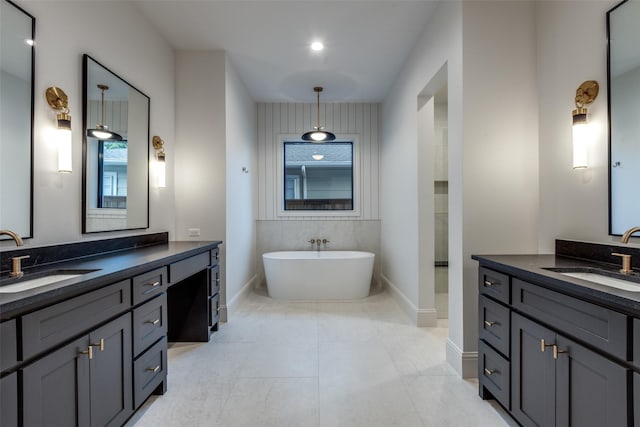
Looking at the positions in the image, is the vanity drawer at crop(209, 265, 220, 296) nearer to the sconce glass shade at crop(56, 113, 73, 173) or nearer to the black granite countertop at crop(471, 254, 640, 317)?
the sconce glass shade at crop(56, 113, 73, 173)

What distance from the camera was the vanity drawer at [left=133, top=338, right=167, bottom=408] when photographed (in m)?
1.66

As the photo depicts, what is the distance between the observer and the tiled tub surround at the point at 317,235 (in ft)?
16.3

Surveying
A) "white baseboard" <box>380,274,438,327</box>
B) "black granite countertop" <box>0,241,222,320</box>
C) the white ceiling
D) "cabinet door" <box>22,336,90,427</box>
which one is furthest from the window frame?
"cabinet door" <box>22,336,90,427</box>

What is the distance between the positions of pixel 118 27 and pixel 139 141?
0.85 meters

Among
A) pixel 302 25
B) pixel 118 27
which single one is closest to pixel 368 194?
pixel 302 25

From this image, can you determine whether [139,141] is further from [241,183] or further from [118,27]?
[241,183]

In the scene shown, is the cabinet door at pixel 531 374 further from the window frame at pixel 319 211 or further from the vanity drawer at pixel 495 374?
the window frame at pixel 319 211

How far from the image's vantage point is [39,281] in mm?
1475

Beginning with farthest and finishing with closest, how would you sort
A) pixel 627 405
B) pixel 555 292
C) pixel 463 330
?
pixel 463 330 < pixel 555 292 < pixel 627 405

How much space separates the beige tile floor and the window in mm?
2294

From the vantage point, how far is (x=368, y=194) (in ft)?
16.4

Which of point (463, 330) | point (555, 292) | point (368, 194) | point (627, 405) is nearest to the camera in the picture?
point (627, 405)

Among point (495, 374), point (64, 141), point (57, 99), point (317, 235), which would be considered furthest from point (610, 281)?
point (317, 235)

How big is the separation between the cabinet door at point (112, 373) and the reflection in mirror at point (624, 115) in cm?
257
